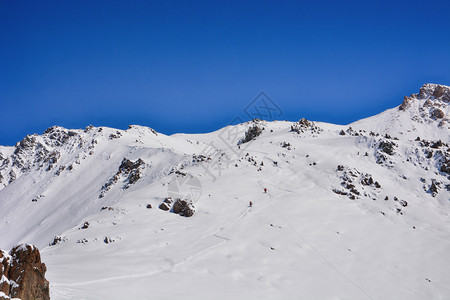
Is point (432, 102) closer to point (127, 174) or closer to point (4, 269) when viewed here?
point (127, 174)

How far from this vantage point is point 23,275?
13305 millimetres

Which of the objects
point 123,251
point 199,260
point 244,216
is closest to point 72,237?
point 123,251

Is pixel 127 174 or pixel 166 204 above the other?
pixel 127 174

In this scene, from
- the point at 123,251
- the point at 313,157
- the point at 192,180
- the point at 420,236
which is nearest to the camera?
the point at 123,251

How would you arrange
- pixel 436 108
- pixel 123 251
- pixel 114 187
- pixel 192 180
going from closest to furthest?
pixel 123 251 < pixel 192 180 < pixel 114 187 < pixel 436 108

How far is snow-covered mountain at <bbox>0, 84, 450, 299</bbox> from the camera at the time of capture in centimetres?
2219

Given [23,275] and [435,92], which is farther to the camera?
[435,92]

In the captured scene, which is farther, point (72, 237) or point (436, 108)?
point (436, 108)

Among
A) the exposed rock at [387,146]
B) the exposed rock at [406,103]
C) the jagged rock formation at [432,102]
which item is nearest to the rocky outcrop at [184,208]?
the exposed rock at [387,146]

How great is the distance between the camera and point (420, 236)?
34.1m

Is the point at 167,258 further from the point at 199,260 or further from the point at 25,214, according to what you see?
the point at 25,214

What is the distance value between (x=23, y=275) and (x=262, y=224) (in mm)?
23052

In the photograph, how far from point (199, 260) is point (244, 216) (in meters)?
10.3

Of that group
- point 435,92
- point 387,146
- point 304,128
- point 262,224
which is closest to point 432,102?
point 435,92
